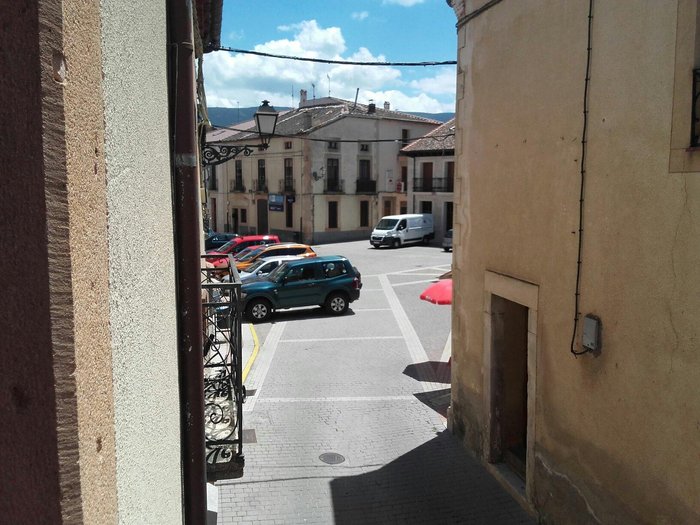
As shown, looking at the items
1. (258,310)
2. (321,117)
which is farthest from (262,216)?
(258,310)

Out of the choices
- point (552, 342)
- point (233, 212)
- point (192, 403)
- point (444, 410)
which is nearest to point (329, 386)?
point (444, 410)

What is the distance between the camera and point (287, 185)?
144 feet

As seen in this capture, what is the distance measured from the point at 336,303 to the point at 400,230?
19412 mm

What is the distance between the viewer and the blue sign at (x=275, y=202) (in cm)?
4450

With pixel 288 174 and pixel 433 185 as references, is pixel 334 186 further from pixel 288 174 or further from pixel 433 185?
pixel 433 185

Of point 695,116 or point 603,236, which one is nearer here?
point 695,116

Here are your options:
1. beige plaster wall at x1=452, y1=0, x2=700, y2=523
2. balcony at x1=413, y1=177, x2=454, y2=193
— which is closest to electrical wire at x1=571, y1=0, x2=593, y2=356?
beige plaster wall at x1=452, y1=0, x2=700, y2=523

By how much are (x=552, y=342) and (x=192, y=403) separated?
4.36 m

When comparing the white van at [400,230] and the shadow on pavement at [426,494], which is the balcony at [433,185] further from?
the shadow on pavement at [426,494]

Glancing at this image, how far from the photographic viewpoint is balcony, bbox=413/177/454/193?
132ft

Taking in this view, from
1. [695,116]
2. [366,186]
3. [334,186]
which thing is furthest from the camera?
[366,186]

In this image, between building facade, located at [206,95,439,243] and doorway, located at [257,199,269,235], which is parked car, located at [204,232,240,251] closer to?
building facade, located at [206,95,439,243]

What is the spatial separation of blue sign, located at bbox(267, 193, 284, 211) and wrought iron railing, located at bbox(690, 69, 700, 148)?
132 feet

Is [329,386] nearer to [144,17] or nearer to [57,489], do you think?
[144,17]
